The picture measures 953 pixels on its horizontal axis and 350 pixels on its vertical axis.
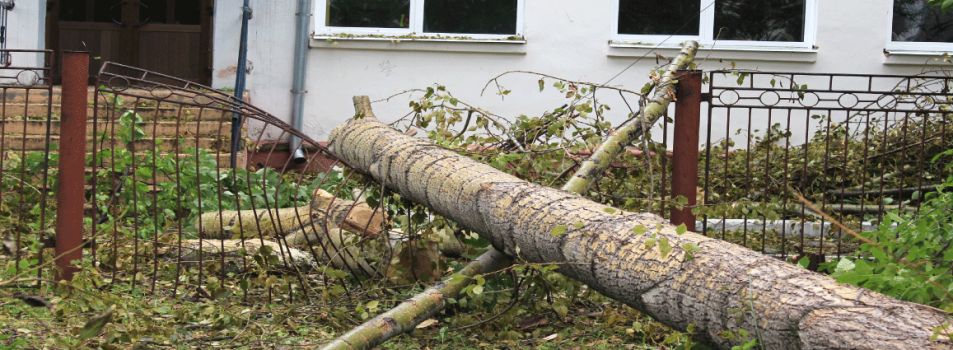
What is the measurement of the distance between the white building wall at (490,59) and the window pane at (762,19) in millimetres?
250

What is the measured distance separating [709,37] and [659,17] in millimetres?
506

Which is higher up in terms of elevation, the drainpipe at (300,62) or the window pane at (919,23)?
the window pane at (919,23)

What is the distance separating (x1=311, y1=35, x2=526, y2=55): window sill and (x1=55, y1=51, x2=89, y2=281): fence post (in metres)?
3.82

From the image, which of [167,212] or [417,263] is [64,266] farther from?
[417,263]

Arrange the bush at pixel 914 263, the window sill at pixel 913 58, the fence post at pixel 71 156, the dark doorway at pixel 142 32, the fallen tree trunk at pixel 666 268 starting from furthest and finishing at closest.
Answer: the dark doorway at pixel 142 32, the window sill at pixel 913 58, the fence post at pixel 71 156, the bush at pixel 914 263, the fallen tree trunk at pixel 666 268

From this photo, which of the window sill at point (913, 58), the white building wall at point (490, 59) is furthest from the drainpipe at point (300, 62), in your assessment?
the window sill at point (913, 58)

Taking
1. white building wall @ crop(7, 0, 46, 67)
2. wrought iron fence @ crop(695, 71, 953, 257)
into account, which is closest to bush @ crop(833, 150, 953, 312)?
wrought iron fence @ crop(695, 71, 953, 257)

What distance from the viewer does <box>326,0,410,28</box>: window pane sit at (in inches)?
270

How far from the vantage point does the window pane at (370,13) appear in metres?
6.86

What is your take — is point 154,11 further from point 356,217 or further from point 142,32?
point 356,217

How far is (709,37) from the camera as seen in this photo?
6.86 m

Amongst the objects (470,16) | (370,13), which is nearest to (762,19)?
(470,16)

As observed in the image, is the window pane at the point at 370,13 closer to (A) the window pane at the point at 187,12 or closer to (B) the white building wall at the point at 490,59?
(B) the white building wall at the point at 490,59

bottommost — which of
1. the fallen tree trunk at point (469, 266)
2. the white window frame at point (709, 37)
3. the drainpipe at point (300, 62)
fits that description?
the fallen tree trunk at point (469, 266)
